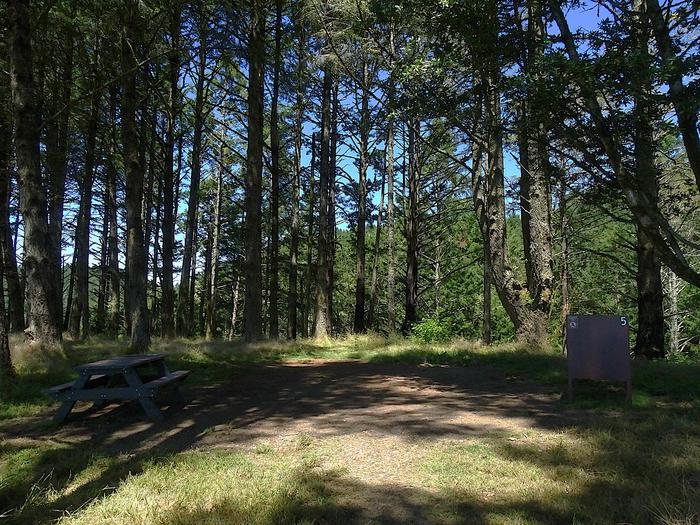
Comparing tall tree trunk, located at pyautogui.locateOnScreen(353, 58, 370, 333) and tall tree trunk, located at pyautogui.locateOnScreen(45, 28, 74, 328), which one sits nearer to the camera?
tall tree trunk, located at pyautogui.locateOnScreen(45, 28, 74, 328)

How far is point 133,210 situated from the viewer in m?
11.1

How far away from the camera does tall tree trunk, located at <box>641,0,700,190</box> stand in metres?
5.13

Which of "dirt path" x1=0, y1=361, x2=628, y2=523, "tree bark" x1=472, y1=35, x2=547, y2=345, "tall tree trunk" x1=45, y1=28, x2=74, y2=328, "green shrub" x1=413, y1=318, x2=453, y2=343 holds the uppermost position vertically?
"tall tree trunk" x1=45, y1=28, x2=74, y2=328

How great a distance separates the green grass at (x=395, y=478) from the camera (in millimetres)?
3145

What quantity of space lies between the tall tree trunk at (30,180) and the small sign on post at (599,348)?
347 inches

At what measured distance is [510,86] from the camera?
663cm

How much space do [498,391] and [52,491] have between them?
5.66m

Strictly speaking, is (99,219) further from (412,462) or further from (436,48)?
(412,462)

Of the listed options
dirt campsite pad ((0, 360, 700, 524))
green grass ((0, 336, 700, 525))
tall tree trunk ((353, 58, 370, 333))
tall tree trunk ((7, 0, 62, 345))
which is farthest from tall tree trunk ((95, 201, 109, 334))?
green grass ((0, 336, 700, 525))

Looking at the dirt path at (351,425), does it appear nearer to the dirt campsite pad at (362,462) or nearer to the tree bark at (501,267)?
the dirt campsite pad at (362,462)

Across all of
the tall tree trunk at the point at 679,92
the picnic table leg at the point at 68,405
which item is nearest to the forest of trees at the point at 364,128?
the tall tree trunk at the point at 679,92

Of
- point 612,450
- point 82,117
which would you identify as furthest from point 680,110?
point 82,117

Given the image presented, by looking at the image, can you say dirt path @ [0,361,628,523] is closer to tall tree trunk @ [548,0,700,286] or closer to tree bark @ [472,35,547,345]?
tall tree trunk @ [548,0,700,286]

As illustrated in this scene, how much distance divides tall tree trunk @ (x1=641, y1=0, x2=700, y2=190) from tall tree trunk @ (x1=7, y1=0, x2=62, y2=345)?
9503mm
